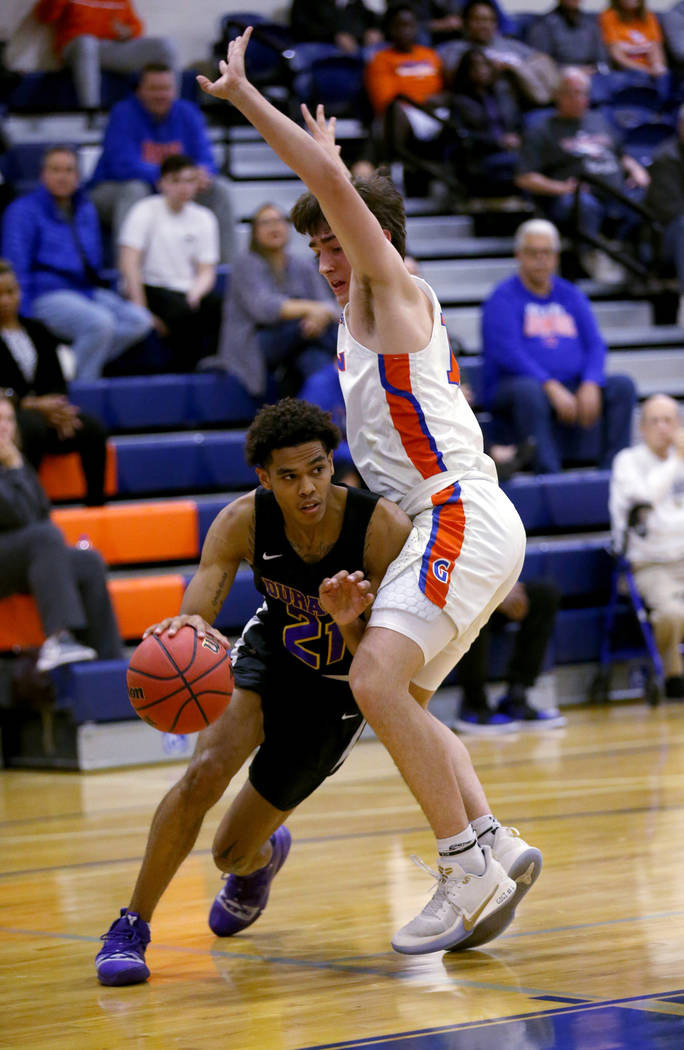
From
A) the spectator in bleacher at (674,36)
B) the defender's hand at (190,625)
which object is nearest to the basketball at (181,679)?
the defender's hand at (190,625)

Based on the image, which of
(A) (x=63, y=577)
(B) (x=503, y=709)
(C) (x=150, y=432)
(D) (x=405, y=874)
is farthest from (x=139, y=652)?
(C) (x=150, y=432)

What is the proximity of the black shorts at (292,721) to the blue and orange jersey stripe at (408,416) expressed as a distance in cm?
59

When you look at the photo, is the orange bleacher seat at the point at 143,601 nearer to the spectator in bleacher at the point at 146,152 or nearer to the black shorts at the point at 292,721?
the spectator in bleacher at the point at 146,152

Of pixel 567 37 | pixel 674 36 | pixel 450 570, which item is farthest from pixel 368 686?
pixel 674 36

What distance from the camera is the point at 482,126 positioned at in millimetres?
11555

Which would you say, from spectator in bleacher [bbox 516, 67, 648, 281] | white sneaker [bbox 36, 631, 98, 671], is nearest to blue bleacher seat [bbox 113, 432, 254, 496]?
white sneaker [bbox 36, 631, 98, 671]

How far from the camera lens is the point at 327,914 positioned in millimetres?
4105

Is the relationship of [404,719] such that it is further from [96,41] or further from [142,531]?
[96,41]

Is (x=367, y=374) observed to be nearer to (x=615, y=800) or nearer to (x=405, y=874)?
(x=405, y=874)

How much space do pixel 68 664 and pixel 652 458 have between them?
3455 millimetres

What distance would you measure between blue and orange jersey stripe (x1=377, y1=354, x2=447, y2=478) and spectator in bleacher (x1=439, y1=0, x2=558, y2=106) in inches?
345

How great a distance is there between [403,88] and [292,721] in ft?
28.1

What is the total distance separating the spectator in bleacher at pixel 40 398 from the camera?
789cm

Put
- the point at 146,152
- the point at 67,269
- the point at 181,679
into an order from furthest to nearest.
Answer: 1. the point at 146,152
2. the point at 67,269
3. the point at 181,679
